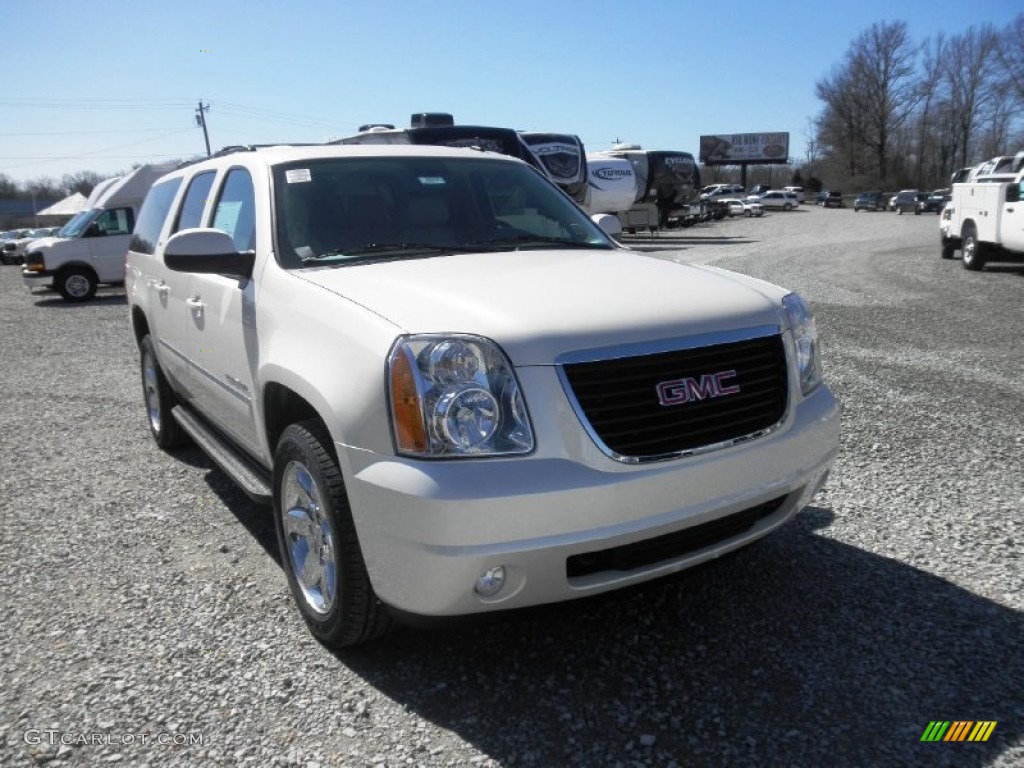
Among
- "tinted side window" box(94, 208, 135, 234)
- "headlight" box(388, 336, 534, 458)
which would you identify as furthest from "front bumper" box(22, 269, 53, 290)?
"headlight" box(388, 336, 534, 458)

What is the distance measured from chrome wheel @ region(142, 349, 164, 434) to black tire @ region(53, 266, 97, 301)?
13.1 metres

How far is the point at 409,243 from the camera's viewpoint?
3.58m

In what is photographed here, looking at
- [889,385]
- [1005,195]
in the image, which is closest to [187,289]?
[889,385]

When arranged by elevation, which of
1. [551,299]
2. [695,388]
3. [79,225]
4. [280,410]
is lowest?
[280,410]

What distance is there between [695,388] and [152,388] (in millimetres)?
4472

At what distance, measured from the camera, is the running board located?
11.3 feet

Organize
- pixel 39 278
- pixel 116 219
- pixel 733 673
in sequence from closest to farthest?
pixel 733 673
pixel 39 278
pixel 116 219

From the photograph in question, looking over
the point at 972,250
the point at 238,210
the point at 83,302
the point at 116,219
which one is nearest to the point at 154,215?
the point at 238,210

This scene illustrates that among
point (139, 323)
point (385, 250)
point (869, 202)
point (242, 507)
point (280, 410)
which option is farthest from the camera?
point (869, 202)

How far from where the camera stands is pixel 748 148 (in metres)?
84.5

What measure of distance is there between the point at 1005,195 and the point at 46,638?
1590 centimetres

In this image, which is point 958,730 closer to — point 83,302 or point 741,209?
point 83,302

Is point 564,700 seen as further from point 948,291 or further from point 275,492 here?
point 948,291

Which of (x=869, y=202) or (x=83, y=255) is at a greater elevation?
(x=869, y=202)
